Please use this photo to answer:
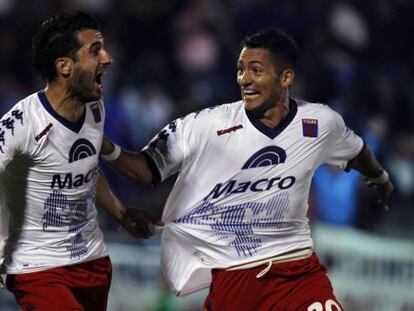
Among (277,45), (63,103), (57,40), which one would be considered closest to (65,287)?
(63,103)

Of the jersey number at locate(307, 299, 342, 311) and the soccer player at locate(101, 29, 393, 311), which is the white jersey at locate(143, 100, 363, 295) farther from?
the jersey number at locate(307, 299, 342, 311)

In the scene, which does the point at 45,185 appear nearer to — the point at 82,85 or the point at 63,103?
the point at 63,103

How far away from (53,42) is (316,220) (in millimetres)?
5136

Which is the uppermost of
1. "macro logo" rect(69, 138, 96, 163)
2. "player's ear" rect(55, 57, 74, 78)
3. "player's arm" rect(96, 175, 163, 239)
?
"player's ear" rect(55, 57, 74, 78)

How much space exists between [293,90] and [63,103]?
6718 millimetres

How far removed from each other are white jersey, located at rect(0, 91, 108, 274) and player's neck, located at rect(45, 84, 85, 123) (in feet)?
0.10

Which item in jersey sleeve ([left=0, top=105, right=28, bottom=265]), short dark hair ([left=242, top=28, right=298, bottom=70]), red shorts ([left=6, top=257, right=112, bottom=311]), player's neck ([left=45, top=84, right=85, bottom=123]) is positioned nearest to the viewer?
jersey sleeve ([left=0, top=105, right=28, bottom=265])

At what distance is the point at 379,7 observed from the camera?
48.1 feet

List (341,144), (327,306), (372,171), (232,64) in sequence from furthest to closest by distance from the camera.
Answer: (232,64)
(372,171)
(341,144)
(327,306)

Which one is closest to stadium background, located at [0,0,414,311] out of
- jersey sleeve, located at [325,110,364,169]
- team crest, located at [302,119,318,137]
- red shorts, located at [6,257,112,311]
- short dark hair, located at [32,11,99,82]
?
jersey sleeve, located at [325,110,364,169]

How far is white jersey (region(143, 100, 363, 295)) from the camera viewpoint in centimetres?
713

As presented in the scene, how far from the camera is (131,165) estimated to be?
7.24 metres

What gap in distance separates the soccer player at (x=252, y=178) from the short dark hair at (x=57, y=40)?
57 cm

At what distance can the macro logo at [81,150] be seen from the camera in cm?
684
